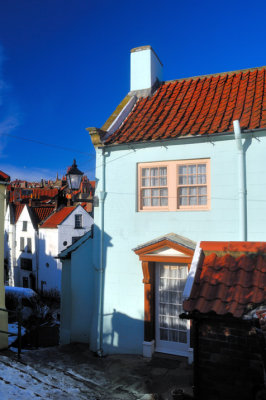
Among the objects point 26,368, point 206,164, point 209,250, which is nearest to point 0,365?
point 26,368

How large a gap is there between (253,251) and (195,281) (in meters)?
1.50

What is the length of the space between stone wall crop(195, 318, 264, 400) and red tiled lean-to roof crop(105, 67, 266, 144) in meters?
5.58

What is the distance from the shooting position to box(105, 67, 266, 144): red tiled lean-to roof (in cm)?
963

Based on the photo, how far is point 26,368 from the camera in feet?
26.0

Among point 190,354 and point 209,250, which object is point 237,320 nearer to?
point 209,250

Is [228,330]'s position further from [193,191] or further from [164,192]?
[164,192]

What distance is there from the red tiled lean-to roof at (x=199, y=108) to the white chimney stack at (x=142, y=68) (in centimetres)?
54

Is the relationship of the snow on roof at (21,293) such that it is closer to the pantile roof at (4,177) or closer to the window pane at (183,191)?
the pantile roof at (4,177)

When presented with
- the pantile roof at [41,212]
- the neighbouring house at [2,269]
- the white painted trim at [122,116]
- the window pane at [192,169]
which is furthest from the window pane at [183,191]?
the pantile roof at [41,212]

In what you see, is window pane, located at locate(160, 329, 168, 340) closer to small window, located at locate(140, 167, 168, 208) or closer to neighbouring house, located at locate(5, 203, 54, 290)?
small window, located at locate(140, 167, 168, 208)

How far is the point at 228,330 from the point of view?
17.3 ft

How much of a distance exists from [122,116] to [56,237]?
85.1ft

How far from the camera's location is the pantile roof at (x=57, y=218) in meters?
35.9

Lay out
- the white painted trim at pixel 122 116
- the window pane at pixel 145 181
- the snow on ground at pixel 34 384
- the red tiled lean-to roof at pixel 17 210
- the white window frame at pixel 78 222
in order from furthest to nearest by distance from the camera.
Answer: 1. the red tiled lean-to roof at pixel 17 210
2. the white window frame at pixel 78 222
3. the white painted trim at pixel 122 116
4. the window pane at pixel 145 181
5. the snow on ground at pixel 34 384
